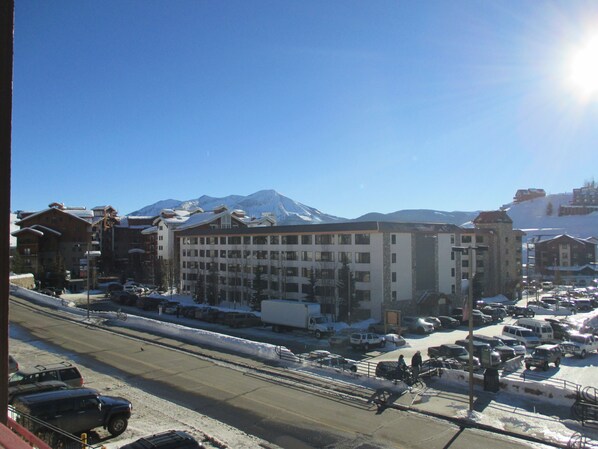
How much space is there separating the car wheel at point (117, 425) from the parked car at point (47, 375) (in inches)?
220

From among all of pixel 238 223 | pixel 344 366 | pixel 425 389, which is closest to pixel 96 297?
pixel 238 223

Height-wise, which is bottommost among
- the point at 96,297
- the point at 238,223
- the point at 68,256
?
the point at 96,297

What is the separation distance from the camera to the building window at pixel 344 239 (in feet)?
182

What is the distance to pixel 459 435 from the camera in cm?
1694

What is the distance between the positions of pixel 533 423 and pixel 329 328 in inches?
1072

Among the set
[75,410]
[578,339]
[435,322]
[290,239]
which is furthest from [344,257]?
[75,410]

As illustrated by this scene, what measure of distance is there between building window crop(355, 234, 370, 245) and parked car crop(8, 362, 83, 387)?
122 ft

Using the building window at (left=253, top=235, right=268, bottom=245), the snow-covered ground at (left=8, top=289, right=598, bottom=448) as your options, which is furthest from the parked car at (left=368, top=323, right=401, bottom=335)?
the building window at (left=253, top=235, right=268, bottom=245)

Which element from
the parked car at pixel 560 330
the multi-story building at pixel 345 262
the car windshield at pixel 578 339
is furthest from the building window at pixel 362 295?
the car windshield at pixel 578 339

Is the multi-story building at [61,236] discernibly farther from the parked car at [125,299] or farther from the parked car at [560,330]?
the parked car at [560,330]

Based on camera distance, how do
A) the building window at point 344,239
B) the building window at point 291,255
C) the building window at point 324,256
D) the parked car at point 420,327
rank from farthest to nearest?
the building window at point 291,255, the building window at point 324,256, the building window at point 344,239, the parked car at point 420,327

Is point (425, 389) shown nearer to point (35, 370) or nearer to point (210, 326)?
point (35, 370)

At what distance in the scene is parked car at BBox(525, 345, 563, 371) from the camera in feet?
102

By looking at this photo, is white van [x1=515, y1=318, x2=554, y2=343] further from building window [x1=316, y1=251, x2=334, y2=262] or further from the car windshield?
building window [x1=316, y1=251, x2=334, y2=262]
